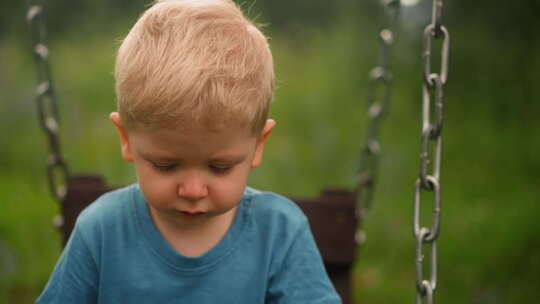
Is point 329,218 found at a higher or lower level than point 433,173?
lower

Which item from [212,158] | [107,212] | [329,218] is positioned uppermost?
[212,158]

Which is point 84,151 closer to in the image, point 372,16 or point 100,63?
point 100,63

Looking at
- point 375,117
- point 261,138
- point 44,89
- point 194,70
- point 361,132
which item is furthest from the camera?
point 361,132

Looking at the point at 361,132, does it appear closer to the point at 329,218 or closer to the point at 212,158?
the point at 329,218

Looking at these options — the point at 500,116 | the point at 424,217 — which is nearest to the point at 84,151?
the point at 424,217

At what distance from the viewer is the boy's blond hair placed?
112 centimetres

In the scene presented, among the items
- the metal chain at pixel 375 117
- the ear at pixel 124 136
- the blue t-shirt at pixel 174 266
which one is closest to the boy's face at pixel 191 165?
the ear at pixel 124 136

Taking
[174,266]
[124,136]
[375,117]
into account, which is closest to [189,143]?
[124,136]

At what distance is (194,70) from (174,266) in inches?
14.6

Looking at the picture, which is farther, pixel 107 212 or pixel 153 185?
pixel 107 212

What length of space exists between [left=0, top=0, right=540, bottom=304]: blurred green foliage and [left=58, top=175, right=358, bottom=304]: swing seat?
80 centimetres

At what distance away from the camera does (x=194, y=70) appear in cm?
113

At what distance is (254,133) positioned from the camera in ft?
3.97

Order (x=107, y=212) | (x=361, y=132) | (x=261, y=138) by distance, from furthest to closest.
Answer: (x=361, y=132), (x=107, y=212), (x=261, y=138)
